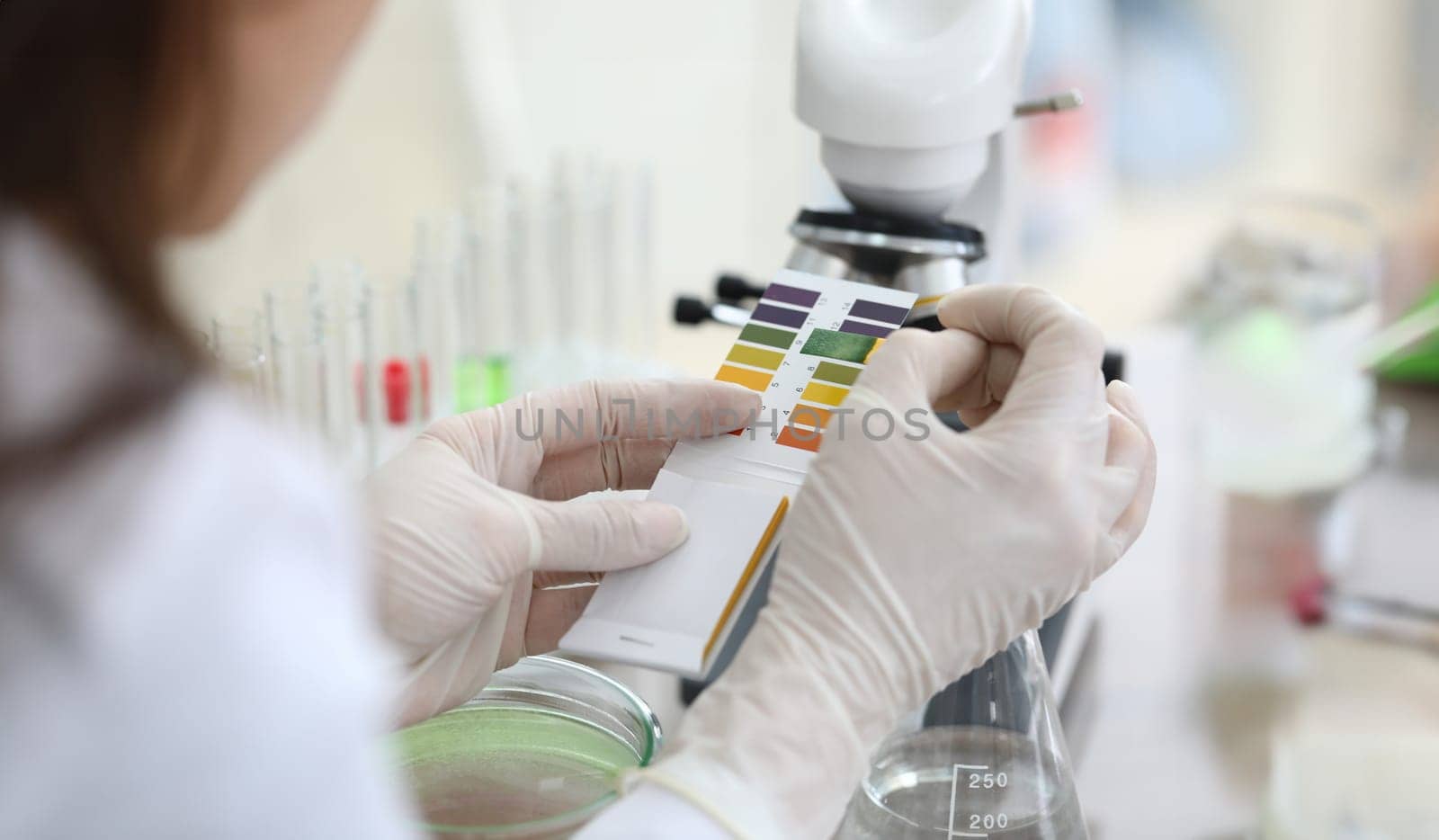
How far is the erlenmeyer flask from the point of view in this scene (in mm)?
646

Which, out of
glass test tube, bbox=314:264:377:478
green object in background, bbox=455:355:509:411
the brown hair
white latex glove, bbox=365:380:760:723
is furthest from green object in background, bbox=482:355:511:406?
the brown hair

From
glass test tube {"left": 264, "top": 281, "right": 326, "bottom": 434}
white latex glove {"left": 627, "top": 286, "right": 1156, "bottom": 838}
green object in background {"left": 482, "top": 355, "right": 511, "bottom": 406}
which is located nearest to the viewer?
white latex glove {"left": 627, "top": 286, "right": 1156, "bottom": 838}

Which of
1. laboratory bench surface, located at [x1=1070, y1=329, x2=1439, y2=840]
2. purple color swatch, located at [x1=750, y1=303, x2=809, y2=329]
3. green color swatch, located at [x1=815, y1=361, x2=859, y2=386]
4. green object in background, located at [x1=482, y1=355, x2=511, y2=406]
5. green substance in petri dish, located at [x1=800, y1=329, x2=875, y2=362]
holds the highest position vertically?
Answer: purple color swatch, located at [x1=750, y1=303, x2=809, y2=329]

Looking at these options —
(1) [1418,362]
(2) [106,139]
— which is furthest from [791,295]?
(1) [1418,362]

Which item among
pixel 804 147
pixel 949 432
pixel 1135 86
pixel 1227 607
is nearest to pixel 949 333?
pixel 949 432

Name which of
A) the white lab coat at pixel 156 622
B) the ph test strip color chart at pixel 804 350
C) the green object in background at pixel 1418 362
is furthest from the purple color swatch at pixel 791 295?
the green object in background at pixel 1418 362

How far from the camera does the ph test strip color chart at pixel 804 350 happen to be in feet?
2.31

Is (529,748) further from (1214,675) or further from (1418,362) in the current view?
(1418,362)

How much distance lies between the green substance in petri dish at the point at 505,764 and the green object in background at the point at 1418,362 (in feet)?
3.90

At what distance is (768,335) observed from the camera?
739 millimetres

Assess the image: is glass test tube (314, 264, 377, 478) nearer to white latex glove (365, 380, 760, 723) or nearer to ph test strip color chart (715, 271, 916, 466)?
white latex glove (365, 380, 760, 723)

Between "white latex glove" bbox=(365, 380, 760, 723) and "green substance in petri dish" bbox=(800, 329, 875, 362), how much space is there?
46 millimetres

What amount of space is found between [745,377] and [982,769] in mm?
250

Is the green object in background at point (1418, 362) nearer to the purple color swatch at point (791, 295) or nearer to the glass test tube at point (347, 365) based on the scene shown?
the purple color swatch at point (791, 295)
